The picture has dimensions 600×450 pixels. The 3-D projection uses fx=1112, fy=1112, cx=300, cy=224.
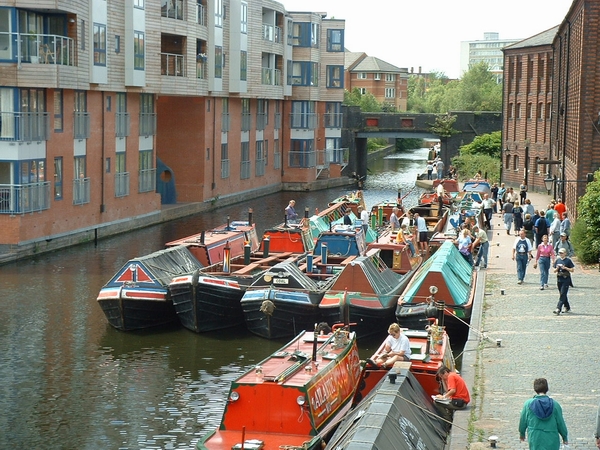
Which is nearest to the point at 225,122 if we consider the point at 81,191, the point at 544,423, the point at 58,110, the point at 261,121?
the point at 261,121

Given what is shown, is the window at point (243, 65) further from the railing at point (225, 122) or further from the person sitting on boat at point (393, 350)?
the person sitting on boat at point (393, 350)

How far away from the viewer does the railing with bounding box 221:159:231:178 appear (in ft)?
209

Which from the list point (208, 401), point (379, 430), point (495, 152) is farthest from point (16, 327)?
point (495, 152)

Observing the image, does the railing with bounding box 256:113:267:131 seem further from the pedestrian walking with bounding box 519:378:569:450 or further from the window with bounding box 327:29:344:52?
the pedestrian walking with bounding box 519:378:569:450

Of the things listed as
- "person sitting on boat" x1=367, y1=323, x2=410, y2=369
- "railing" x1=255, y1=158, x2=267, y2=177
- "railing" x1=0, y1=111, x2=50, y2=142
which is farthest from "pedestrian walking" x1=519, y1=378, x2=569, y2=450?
"railing" x1=255, y1=158, x2=267, y2=177

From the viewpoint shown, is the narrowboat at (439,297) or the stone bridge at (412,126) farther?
the stone bridge at (412,126)

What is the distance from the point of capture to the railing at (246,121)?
68125 millimetres

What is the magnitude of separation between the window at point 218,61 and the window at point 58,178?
19.5 m

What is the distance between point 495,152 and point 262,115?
1843 centimetres

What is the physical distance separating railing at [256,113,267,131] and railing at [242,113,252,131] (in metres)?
1.74

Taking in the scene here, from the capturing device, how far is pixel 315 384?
60.3 feet

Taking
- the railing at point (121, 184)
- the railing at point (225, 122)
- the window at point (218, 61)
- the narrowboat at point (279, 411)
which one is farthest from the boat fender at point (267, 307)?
the railing at point (225, 122)

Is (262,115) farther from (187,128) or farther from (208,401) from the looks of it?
(208,401)

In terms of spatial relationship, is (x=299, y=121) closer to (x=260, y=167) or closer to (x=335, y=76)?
(x=335, y=76)
